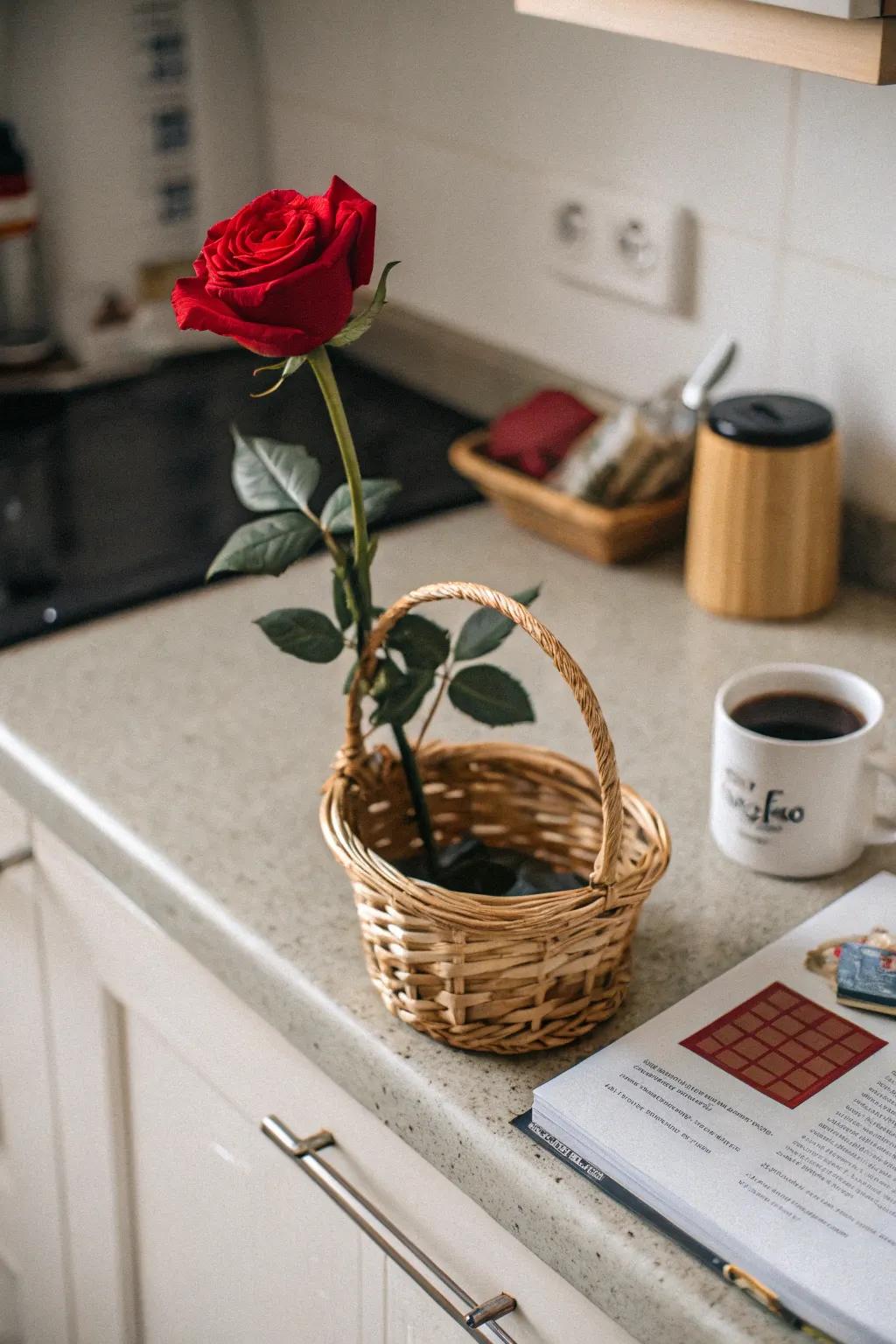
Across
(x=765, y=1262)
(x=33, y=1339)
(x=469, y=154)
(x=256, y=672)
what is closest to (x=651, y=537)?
(x=256, y=672)

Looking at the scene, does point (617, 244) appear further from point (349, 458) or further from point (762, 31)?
point (349, 458)

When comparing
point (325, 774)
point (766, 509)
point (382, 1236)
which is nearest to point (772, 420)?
point (766, 509)

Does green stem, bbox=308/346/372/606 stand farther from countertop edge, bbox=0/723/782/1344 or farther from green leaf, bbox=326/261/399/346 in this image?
countertop edge, bbox=0/723/782/1344

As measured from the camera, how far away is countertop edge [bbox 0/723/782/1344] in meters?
0.62

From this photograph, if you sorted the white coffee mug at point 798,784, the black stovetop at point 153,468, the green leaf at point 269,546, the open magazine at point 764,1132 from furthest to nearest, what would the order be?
1. the black stovetop at point 153,468
2. the white coffee mug at point 798,784
3. the green leaf at point 269,546
4. the open magazine at point 764,1132

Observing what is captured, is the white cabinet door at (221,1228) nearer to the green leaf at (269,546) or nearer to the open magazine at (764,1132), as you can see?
the open magazine at (764,1132)

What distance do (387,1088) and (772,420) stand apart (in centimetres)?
60

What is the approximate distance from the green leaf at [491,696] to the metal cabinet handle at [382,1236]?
26 centimetres

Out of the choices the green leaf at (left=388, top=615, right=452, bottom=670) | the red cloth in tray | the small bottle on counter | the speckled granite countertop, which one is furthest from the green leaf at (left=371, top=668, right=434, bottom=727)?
the small bottle on counter

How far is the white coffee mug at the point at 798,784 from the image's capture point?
2.69 feet

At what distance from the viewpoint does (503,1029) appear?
0.72 m

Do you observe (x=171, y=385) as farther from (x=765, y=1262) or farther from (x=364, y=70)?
(x=765, y=1262)

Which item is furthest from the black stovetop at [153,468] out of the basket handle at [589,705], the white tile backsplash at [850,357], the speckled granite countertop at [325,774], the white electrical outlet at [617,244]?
the basket handle at [589,705]

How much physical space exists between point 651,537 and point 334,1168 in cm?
61
